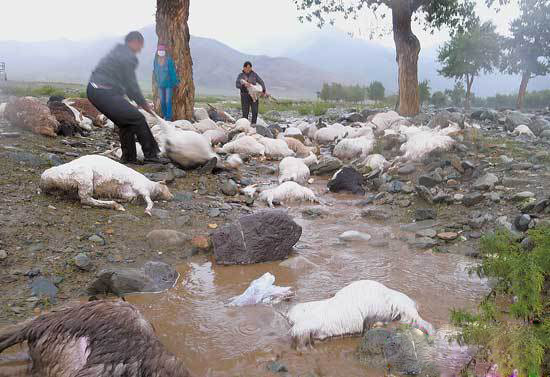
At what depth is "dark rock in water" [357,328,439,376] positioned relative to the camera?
2.39 metres

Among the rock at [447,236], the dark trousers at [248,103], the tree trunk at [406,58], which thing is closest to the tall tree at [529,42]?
the tree trunk at [406,58]

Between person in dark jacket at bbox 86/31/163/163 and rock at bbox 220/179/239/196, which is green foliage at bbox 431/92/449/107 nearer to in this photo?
rock at bbox 220/179/239/196

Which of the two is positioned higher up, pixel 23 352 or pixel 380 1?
pixel 380 1

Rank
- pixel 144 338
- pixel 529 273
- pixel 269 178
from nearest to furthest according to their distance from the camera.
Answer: pixel 529 273 → pixel 144 338 → pixel 269 178

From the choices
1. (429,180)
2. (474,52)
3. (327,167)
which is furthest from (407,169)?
(474,52)

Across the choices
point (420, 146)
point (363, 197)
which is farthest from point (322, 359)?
point (420, 146)

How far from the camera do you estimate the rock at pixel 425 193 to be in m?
5.57

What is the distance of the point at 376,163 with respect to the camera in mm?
7625

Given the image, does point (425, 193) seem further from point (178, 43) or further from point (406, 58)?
point (406, 58)

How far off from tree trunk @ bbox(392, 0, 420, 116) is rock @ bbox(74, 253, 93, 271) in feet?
39.9

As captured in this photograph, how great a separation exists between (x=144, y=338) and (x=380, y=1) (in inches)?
582

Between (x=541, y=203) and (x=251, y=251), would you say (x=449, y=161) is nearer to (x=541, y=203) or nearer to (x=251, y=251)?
(x=541, y=203)

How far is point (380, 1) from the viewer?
14.6 m

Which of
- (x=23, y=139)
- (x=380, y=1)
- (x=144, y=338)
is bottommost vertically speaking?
(x=144, y=338)
